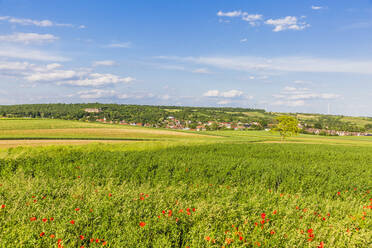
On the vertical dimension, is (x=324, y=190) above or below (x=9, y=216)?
below

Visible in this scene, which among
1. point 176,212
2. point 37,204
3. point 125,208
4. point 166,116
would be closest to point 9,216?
point 37,204

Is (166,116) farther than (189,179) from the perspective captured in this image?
Yes

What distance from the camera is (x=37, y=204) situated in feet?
19.8

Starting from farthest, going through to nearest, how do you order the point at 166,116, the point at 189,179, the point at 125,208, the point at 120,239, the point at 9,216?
the point at 166,116
the point at 189,179
the point at 125,208
the point at 9,216
the point at 120,239

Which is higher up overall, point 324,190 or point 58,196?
point 58,196

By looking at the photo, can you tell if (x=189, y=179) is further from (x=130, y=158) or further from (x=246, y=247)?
(x=246, y=247)

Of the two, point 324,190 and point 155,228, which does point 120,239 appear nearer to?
point 155,228

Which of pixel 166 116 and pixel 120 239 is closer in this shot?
pixel 120 239

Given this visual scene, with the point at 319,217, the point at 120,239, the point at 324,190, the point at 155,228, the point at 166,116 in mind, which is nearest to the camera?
the point at 120,239

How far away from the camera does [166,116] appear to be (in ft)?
418

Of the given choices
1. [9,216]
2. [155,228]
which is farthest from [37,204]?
[155,228]

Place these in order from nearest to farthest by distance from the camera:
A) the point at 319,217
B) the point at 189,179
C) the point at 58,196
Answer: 1. the point at 319,217
2. the point at 58,196
3. the point at 189,179

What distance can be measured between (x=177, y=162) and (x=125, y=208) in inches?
289

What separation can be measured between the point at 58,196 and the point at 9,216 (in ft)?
6.43
